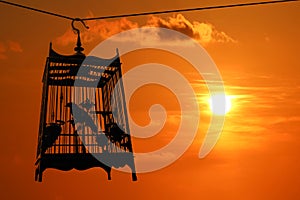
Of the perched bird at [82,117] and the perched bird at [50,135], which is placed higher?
the perched bird at [82,117]

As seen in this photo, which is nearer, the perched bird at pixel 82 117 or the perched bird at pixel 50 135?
the perched bird at pixel 50 135

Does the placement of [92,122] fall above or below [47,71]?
below

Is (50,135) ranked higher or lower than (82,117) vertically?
lower

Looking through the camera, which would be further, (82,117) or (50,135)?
(82,117)

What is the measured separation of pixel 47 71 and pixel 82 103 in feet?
3.88

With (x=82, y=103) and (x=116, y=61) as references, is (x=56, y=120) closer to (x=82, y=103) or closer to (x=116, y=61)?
(x=82, y=103)

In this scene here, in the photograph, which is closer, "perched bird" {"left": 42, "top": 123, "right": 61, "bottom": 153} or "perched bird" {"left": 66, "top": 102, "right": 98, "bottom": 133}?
"perched bird" {"left": 42, "top": 123, "right": 61, "bottom": 153}

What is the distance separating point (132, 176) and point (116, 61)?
2771 millimetres

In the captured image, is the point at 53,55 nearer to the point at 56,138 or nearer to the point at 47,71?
the point at 47,71

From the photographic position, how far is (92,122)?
43.4ft

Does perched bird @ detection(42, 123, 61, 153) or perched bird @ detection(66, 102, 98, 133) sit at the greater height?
perched bird @ detection(66, 102, 98, 133)

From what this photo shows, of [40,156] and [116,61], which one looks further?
[116,61]

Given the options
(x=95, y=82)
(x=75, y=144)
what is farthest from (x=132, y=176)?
(x=95, y=82)

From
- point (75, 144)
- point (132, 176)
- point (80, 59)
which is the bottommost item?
point (132, 176)
